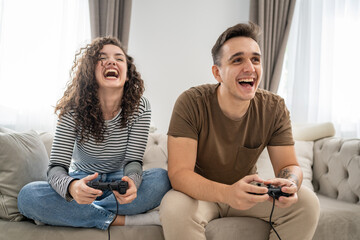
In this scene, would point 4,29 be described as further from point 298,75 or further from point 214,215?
point 298,75

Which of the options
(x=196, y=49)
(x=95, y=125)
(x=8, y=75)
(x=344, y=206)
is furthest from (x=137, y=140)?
(x=196, y=49)

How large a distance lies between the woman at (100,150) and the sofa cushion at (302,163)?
857 millimetres

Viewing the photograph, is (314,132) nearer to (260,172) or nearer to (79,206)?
(260,172)

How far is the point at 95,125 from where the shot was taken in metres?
1.45

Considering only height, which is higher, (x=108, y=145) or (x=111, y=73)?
(x=111, y=73)

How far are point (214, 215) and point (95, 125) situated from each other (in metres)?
0.67

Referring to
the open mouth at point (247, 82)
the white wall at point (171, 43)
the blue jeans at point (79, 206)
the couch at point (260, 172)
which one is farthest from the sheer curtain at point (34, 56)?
the open mouth at point (247, 82)

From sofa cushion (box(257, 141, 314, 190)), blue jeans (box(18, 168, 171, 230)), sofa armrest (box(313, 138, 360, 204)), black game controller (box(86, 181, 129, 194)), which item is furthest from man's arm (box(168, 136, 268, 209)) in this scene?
sofa armrest (box(313, 138, 360, 204))

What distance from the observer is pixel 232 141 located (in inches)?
55.7

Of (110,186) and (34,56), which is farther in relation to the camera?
(34,56)

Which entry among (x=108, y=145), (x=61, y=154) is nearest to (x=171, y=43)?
(x=108, y=145)

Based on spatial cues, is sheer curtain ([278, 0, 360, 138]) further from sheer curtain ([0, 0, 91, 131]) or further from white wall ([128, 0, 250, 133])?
sheer curtain ([0, 0, 91, 131])

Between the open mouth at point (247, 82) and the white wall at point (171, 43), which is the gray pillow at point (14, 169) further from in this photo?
the white wall at point (171, 43)

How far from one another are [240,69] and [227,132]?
291 millimetres
